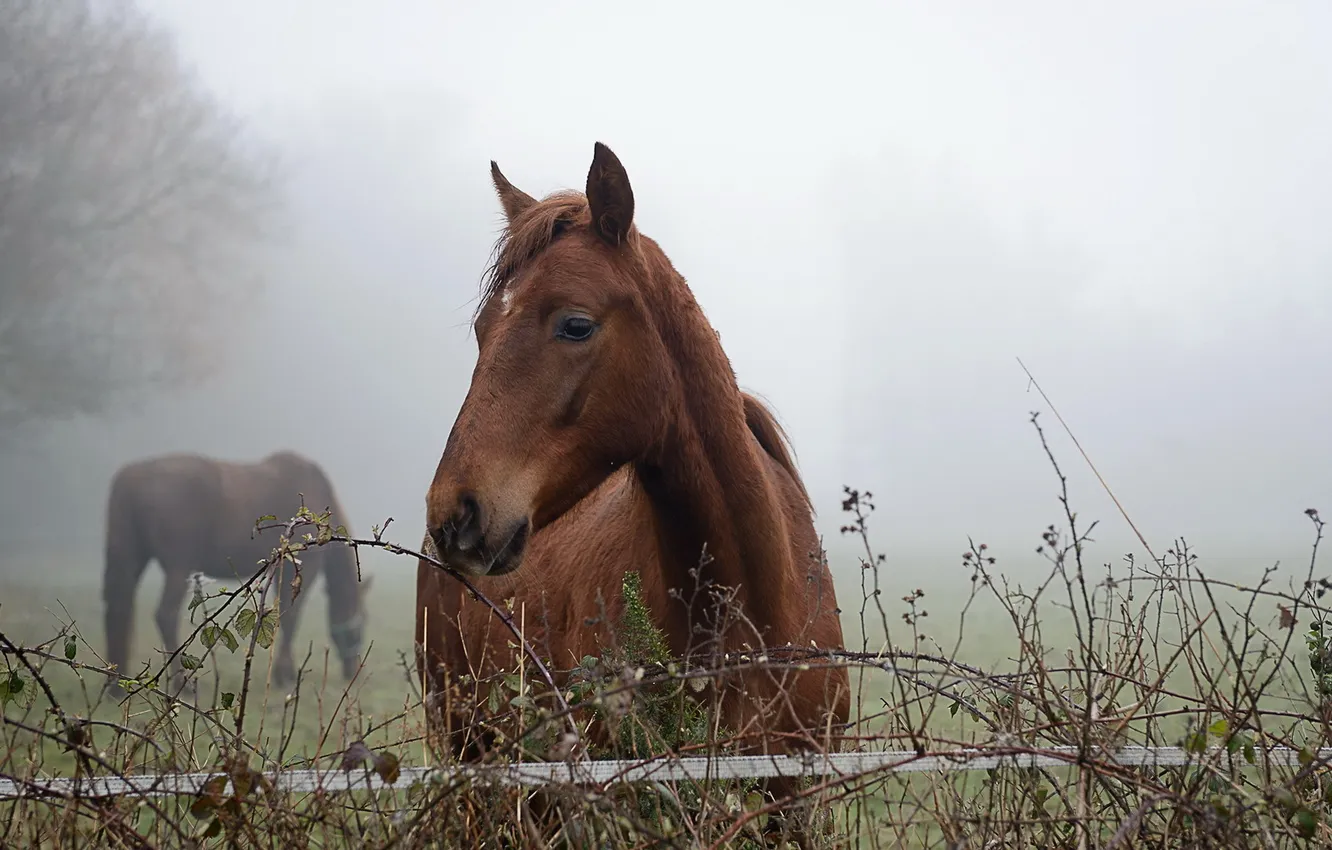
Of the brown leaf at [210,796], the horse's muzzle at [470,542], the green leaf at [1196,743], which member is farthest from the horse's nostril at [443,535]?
the green leaf at [1196,743]

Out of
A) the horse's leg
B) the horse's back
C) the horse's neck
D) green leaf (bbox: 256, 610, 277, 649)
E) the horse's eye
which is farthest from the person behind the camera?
the horse's back

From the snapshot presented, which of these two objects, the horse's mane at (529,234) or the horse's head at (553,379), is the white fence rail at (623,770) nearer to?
the horse's head at (553,379)

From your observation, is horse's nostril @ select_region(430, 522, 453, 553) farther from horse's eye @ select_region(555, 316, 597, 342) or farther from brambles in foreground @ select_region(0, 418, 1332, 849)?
horse's eye @ select_region(555, 316, 597, 342)

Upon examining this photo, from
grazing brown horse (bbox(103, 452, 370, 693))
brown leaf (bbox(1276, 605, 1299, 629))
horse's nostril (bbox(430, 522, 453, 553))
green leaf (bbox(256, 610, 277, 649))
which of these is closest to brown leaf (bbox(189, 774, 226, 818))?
green leaf (bbox(256, 610, 277, 649))

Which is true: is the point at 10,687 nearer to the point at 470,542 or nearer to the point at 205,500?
the point at 470,542

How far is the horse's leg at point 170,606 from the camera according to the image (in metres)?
9.95

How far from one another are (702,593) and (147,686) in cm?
143

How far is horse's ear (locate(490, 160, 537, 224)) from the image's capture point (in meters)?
3.14

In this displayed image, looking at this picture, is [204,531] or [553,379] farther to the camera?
[204,531]

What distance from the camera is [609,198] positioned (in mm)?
2598

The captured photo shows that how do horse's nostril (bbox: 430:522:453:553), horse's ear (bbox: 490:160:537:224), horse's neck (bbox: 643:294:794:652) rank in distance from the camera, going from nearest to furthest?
horse's nostril (bbox: 430:522:453:553)
horse's neck (bbox: 643:294:794:652)
horse's ear (bbox: 490:160:537:224)

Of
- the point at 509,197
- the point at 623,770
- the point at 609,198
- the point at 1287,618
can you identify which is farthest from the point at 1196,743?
the point at 509,197

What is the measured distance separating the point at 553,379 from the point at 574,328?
0.17 metres

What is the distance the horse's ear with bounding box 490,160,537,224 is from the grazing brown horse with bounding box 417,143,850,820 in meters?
0.32
